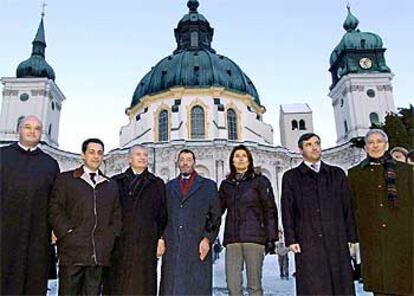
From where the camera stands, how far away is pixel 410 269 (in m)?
4.47

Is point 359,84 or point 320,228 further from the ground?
point 359,84

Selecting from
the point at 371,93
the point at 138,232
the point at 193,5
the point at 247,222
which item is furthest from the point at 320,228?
the point at 193,5

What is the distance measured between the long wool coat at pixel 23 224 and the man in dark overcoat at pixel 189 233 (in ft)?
4.34

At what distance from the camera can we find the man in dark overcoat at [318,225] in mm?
4578

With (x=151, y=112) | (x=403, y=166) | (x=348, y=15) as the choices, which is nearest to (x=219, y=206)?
(x=403, y=166)

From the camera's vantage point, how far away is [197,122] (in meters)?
35.4

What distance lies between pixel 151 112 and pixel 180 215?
31.9 meters

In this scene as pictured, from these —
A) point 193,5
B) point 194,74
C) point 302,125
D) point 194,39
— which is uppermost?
point 193,5

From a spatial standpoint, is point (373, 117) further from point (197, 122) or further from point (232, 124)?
point (197, 122)

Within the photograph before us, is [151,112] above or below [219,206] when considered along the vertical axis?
above

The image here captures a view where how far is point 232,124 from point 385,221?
3166 centimetres

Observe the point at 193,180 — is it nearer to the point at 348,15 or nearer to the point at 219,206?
the point at 219,206

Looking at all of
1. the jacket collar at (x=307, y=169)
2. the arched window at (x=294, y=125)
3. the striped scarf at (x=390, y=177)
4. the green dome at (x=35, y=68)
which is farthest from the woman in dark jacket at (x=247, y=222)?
the green dome at (x=35, y=68)

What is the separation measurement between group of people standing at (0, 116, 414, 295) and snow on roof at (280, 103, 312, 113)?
115 feet
